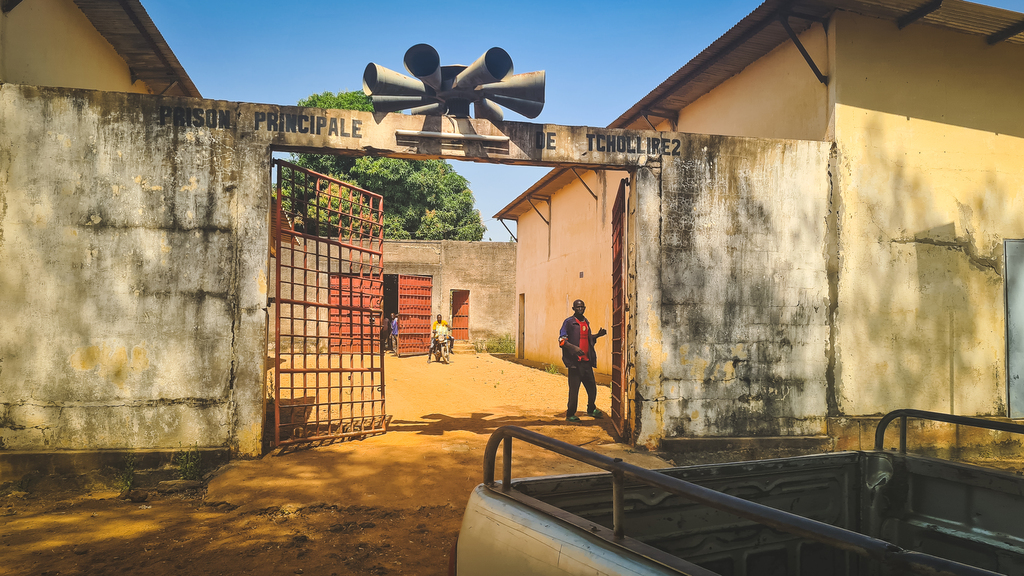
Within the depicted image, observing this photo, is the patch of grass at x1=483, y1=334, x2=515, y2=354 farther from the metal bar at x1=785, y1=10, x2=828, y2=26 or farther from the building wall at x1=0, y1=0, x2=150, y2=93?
the metal bar at x1=785, y1=10, x2=828, y2=26

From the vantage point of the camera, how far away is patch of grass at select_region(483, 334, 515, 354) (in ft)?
69.9

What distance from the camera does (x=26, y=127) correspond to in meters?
5.30

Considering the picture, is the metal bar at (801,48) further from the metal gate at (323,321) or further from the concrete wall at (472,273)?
the concrete wall at (472,273)

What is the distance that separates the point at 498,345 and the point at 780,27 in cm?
1562

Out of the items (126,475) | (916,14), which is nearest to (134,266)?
(126,475)

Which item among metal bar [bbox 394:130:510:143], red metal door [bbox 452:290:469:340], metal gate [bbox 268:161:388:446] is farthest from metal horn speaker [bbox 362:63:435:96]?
red metal door [bbox 452:290:469:340]

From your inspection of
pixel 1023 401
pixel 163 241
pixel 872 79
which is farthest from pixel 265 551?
pixel 1023 401

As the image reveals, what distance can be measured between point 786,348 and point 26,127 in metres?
7.85

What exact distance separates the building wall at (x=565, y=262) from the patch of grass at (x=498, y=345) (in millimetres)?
799

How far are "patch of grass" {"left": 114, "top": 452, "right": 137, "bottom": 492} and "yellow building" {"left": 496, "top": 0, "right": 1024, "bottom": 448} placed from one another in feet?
15.8

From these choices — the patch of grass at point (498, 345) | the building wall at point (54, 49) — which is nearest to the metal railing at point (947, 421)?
the building wall at point (54, 49)

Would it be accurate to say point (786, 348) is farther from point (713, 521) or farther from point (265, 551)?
point (265, 551)

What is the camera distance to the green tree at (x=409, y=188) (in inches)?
1020

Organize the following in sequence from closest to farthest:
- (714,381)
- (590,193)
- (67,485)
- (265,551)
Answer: (265,551)
(67,485)
(714,381)
(590,193)
